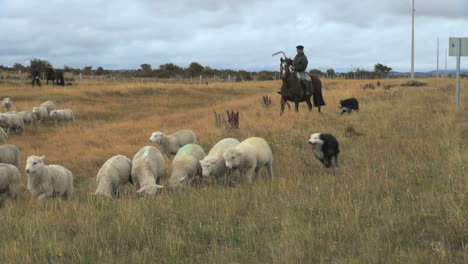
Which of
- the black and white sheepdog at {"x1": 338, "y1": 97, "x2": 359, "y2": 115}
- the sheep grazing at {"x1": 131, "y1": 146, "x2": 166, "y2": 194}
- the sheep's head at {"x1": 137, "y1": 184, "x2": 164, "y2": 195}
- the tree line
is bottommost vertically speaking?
the sheep's head at {"x1": 137, "y1": 184, "x2": 164, "y2": 195}

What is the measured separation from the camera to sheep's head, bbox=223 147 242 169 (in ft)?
26.7

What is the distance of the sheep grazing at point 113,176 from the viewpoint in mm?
8070

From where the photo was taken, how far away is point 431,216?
5.03 meters

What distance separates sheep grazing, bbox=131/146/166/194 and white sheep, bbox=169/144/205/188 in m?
0.35

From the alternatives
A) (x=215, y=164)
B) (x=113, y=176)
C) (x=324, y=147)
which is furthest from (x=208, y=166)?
(x=324, y=147)

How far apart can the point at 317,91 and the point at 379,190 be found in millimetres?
13853

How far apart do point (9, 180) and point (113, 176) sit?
1907mm

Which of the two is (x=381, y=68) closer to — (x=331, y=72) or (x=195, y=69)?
(x=331, y=72)

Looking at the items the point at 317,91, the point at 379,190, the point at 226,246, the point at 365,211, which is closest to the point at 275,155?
the point at 379,190

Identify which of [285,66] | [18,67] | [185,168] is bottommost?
[185,168]

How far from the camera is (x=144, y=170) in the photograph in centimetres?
823

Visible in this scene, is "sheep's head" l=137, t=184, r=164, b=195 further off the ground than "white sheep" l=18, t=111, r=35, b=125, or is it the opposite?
"white sheep" l=18, t=111, r=35, b=125

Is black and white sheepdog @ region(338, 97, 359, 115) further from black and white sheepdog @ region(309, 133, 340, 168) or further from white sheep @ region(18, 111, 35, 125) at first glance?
white sheep @ region(18, 111, 35, 125)

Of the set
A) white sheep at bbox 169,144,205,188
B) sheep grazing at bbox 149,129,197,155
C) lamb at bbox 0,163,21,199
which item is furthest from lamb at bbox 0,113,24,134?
white sheep at bbox 169,144,205,188
